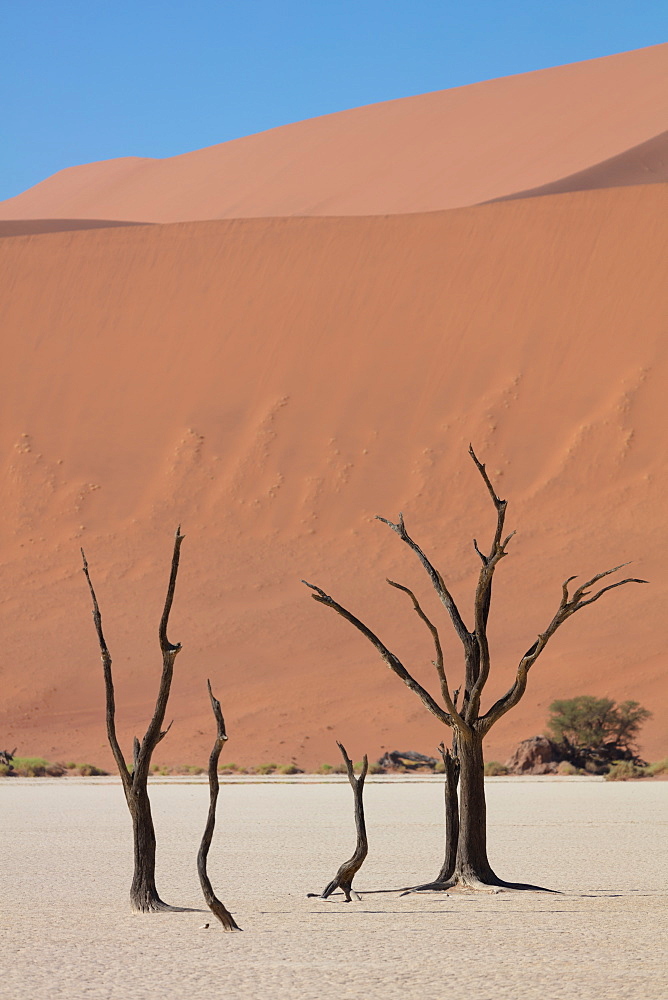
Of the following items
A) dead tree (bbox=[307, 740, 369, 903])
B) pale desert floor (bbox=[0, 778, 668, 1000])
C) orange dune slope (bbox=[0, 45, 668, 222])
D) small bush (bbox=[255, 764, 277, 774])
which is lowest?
pale desert floor (bbox=[0, 778, 668, 1000])

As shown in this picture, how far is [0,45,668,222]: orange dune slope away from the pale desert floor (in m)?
58.5

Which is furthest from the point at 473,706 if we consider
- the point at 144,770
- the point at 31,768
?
the point at 31,768

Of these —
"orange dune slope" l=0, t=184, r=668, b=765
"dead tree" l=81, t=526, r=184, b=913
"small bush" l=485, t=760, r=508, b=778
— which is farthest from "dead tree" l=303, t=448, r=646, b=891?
Answer: "orange dune slope" l=0, t=184, r=668, b=765

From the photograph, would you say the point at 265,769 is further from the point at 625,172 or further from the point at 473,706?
the point at 625,172

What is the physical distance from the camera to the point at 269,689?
124ft

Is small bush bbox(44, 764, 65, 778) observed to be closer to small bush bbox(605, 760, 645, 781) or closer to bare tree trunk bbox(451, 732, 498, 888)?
small bush bbox(605, 760, 645, 781)

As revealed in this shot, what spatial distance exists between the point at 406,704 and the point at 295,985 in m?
28.6

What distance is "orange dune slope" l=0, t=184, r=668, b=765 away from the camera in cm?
3778

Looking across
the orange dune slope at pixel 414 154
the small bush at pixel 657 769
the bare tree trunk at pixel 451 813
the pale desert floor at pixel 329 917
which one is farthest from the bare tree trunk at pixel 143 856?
the orange dune slope at pixel 414 154

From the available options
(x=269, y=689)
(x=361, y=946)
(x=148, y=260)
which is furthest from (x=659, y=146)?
(x=361, y=946)

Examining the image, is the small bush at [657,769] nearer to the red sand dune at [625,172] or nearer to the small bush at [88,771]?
the small bush at [88,771]

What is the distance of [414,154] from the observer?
8388 cm

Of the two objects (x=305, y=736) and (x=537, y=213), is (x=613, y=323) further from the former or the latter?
(x=305, y=736)

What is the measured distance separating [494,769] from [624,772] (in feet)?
9.35
